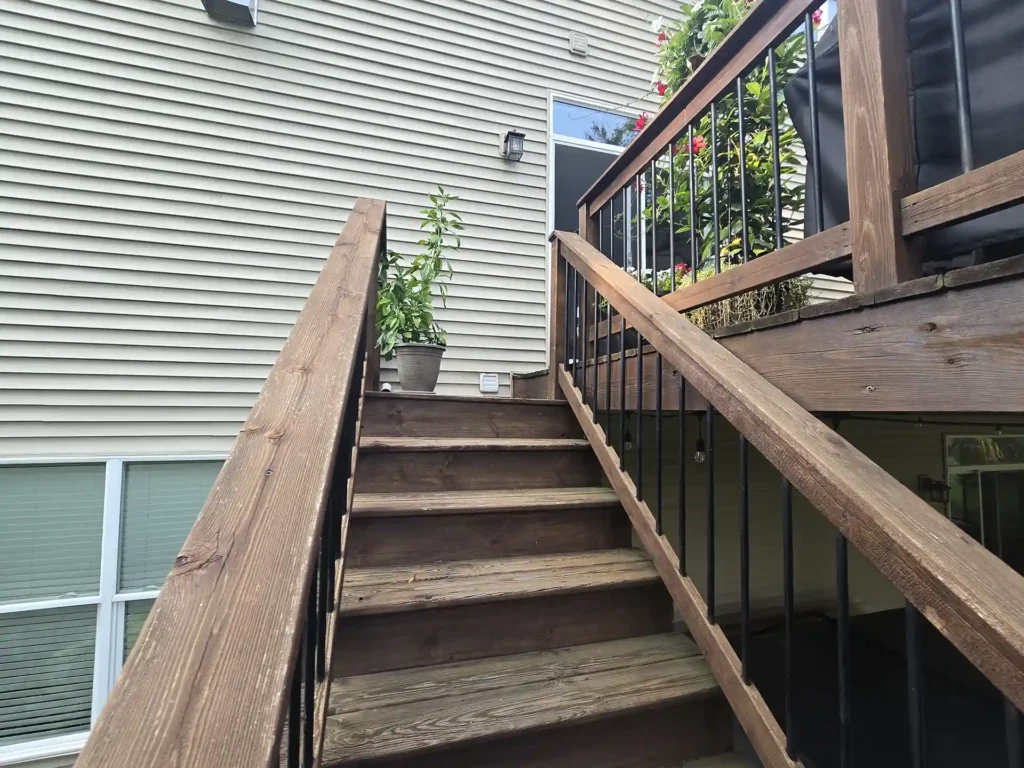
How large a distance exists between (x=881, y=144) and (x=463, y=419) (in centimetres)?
161

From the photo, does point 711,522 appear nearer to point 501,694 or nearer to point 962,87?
point 501,694

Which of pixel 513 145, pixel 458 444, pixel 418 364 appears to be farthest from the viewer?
pixel 513 145

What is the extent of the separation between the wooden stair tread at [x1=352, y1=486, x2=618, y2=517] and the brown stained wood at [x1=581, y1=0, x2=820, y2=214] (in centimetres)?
129

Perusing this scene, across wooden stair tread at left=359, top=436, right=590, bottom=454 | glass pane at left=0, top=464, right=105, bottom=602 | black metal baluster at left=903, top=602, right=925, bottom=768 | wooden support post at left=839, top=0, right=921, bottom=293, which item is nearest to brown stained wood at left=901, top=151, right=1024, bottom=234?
wooden support post at left=839, top=0, right=921, bottom=293

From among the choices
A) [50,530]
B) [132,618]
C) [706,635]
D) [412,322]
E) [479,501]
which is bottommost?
[132,618]

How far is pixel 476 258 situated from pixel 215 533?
11.1 ft

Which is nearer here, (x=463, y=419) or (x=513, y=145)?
(x=463, y=419)

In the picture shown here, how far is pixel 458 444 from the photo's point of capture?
A: 6.34ft

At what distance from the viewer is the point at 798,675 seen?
10.1 feet

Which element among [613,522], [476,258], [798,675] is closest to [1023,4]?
[613,522]

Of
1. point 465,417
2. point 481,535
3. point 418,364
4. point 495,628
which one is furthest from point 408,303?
point 495,628

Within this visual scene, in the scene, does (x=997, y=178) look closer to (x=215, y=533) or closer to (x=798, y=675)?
(x=215, y=533)

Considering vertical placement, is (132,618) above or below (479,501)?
below

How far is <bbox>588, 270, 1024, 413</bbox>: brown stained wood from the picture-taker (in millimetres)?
848
